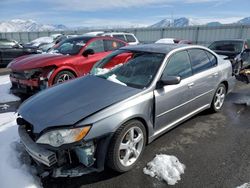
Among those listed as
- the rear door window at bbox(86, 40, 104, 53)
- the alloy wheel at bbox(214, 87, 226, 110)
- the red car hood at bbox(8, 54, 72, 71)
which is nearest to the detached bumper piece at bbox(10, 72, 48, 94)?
the red car hood at bbox(8, 54, 72, 71)

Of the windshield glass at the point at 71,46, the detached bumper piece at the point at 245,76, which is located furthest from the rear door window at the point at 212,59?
the windshield glass at the point at 71,46

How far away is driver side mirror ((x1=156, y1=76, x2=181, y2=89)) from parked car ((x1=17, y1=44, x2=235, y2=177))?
1 centimetres

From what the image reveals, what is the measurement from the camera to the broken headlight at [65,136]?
2.38 m

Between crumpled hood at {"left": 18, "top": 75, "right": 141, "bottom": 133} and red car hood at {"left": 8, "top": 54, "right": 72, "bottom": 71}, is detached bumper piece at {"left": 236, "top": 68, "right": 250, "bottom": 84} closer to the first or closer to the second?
crumpled hood at {"left": 18, "top": 75, "right": 141, "bottom": 133}

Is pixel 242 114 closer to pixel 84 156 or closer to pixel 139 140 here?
pixel 139 140

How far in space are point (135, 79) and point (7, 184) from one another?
209 cm

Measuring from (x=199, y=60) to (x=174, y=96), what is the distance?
1.19 metres

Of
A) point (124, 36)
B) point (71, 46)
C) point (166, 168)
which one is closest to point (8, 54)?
Answer: point (124, 36)

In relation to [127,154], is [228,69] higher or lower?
higher

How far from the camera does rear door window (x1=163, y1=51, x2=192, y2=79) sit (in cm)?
349

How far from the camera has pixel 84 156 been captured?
8.11ft

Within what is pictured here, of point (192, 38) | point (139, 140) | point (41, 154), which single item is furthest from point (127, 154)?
point (192, 38)

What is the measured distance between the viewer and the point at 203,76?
4035mm

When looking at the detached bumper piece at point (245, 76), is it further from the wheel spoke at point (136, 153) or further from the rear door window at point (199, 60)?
the wheel spoke at point (136, 153)
